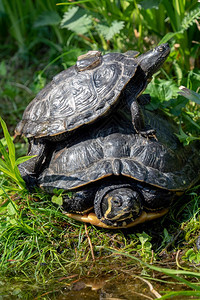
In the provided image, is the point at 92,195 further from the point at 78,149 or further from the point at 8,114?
the point at 8,114

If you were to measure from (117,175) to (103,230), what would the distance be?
546 millimetres

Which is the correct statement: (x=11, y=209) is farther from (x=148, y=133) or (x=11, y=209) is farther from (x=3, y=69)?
(x=3, y=69)

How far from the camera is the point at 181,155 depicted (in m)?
3.09

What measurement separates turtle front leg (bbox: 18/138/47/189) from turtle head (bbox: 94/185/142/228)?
0.60m

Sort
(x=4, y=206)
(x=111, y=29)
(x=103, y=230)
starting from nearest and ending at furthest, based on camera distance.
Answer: (x=103, y=230) < (x=4, y=206) < (x=111, y=29)

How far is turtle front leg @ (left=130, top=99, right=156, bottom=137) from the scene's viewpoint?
289cm

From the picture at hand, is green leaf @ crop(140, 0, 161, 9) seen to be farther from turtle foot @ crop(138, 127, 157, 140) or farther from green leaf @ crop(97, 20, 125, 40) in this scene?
turtle foot @ crop(138, 127, 157, 140)

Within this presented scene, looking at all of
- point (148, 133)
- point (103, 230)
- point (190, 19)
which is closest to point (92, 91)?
point (148, 133)

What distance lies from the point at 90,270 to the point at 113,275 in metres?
0.18

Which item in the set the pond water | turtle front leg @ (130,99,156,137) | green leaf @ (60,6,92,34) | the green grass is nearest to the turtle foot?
turtle front leg @ (130,99,156,137)

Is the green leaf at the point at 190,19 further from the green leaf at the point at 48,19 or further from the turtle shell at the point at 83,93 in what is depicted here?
the green leaf at the point at 48,19

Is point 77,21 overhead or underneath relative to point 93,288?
overhead

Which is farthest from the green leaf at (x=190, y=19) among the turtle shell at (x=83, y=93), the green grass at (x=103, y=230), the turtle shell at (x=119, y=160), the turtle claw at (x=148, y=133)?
the turtle claw at (x=148, y=133)

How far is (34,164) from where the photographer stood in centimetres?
310
